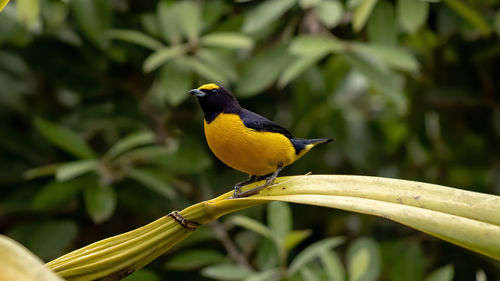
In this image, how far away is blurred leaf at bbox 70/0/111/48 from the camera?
6.55ft

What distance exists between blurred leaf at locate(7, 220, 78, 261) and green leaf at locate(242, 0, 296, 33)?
1.02 metres

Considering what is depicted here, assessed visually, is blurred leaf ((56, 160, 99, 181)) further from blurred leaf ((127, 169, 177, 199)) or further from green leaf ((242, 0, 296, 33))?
green leaf ((242, 0, 296, 33))

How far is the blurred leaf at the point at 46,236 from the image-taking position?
210 cm

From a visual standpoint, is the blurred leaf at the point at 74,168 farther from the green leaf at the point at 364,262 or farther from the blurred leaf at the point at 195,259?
the green leaf at the point at 364,262

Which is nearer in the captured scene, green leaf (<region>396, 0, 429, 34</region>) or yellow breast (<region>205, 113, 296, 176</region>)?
yellow breast (<region>205, 113, 296, 176</region>)

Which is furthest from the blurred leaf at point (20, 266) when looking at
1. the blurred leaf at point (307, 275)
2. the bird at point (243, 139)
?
the blurred leaf at point (307, 275)

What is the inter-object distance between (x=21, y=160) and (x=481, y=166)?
204 cm

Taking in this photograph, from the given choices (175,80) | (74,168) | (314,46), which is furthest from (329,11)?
(74,168)

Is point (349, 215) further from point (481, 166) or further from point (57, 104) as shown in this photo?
point (57, 104)

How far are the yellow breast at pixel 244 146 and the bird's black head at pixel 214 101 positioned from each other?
0.03 meters

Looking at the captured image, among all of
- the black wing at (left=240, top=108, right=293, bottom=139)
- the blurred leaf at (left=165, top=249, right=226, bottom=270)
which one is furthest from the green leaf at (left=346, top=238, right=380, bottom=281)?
the black wing at (left=240, top=108, right=293, bottom=139)

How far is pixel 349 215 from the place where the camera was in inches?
103

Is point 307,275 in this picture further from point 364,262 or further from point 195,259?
point 195,259

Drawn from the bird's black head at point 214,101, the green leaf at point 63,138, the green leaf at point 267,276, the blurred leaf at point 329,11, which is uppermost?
the bird's black head at point 214,101
